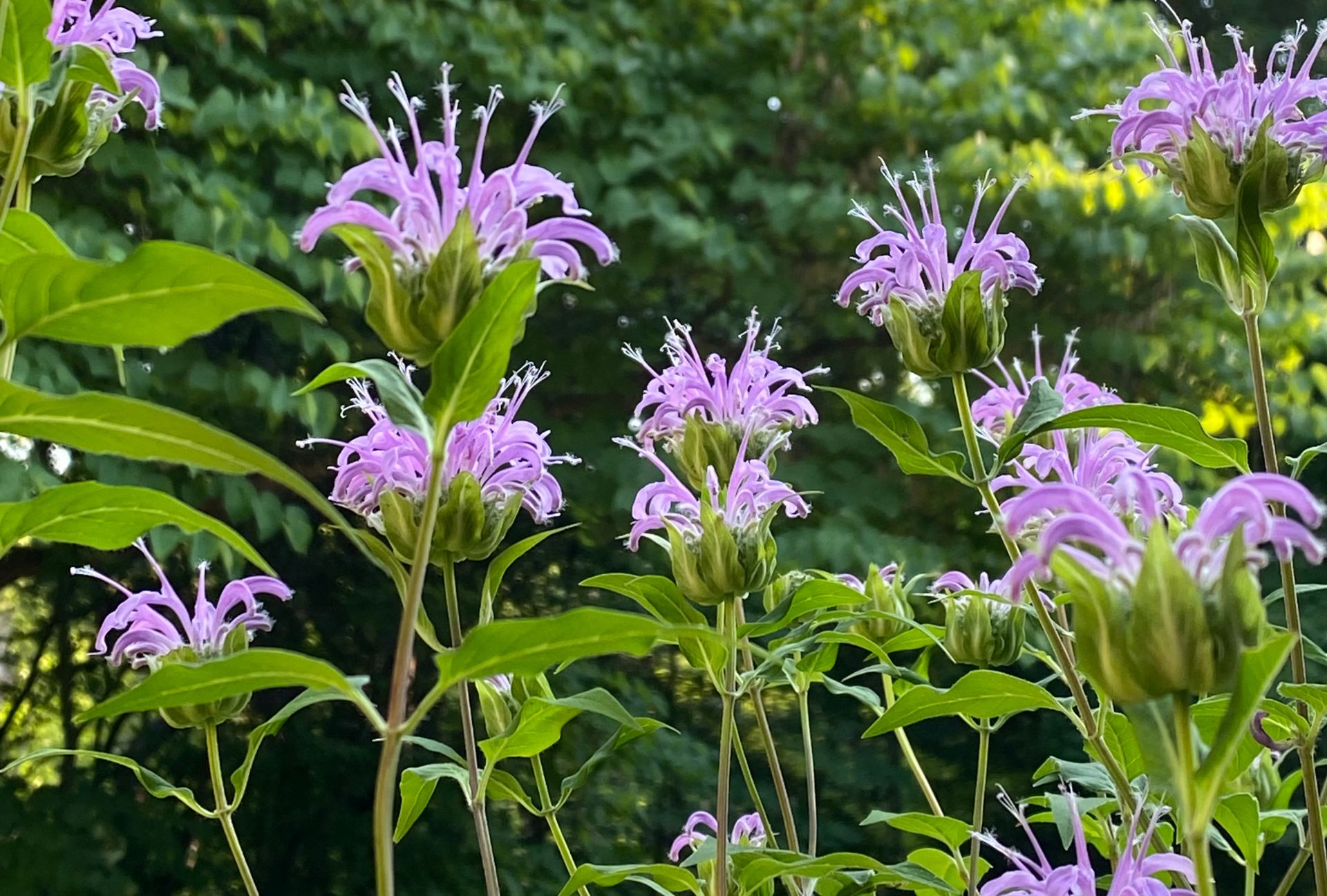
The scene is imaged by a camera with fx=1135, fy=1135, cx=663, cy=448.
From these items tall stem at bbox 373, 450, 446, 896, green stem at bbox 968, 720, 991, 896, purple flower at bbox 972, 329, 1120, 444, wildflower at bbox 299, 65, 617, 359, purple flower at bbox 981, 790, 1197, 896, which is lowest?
green stem at bbox 968, 720, 991, 896

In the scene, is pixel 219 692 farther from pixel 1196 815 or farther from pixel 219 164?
pixel 219 164

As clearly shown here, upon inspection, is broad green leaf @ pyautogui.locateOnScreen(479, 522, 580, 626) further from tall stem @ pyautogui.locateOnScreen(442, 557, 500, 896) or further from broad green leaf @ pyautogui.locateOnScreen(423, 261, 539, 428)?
broad green leaf @ pyautogui.locateOnScreen(423, 261, 539, 428)

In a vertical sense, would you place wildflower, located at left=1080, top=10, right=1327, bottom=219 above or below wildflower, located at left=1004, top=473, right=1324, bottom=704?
above

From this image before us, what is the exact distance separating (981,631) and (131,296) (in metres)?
0.35

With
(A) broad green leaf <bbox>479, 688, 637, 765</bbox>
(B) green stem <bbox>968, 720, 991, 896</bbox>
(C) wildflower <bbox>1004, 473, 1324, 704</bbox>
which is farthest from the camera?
(B) green stem <bbox>968, 720, 991, 896</bbox>

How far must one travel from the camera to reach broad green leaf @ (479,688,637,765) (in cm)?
31

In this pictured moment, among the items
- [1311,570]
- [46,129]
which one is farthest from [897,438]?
[1311,570]

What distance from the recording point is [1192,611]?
203 mm

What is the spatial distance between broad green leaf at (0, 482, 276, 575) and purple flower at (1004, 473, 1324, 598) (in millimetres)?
160

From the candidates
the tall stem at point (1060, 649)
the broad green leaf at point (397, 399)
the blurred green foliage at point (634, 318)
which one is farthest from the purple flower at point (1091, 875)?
the blurred green foliage at point (634, 318)

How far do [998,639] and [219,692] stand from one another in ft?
1.10

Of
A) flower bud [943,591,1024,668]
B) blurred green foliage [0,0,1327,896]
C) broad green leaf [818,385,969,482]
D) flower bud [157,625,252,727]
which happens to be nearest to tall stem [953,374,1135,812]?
broad green leaf [818,385,969,482]

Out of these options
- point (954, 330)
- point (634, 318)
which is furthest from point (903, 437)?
point (634, 318)

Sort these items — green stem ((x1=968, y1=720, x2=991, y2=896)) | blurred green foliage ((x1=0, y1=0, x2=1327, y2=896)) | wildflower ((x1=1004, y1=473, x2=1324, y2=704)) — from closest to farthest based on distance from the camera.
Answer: wildflower ((x1=1004, y1=473, x2=1324, y2=704)) → green stem ((x1=968, y1=720, x2=991, y2=896)) → blurred green foliage ((x1=0, y1=0, x2=1327, y2=896))
